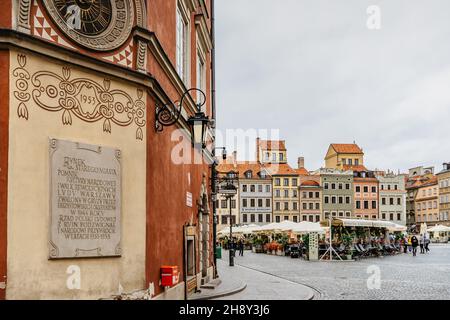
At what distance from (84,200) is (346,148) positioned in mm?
103144

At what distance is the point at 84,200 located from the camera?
8.79 metres

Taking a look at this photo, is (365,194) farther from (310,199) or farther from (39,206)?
(39,206)

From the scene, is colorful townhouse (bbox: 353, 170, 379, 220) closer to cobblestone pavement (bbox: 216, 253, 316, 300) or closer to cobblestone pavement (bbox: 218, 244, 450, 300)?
cobblestone pavement (bbox: 218, 244, 450, 300)

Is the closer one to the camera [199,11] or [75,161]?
[75,161]

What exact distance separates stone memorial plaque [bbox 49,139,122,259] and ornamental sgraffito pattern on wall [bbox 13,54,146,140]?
1.59ft

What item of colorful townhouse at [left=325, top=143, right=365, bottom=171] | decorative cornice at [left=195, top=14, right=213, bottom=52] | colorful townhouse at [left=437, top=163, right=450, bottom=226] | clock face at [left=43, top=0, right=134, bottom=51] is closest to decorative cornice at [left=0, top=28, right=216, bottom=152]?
clock face at [left=43, top=0, right=134, bottom=51]

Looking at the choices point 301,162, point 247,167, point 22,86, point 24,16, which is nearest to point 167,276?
point 22,86

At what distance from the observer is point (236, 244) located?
171ft

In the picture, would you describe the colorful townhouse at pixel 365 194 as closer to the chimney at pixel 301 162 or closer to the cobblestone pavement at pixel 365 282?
the chimney at pixel 301 162

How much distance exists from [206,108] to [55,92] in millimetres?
12676

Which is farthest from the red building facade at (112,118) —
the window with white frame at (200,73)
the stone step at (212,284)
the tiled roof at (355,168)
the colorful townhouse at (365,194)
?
the tiled roof at (355,168)

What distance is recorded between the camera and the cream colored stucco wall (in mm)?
7758
